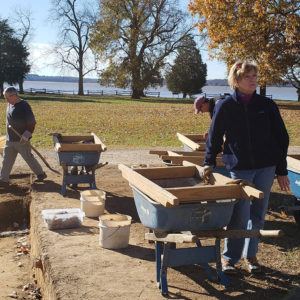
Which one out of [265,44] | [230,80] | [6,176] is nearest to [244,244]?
[230,80]

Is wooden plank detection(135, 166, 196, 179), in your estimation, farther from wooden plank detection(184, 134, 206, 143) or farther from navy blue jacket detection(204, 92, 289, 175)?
wooden plank detection(184, 134, 206, 143)

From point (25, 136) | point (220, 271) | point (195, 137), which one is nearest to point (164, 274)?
point (220, 271)

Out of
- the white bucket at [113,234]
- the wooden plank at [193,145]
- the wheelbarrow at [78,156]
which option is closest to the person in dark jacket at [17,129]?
the wheelbarrow at [78,156]

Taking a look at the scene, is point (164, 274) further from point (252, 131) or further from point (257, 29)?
point (257, 29)

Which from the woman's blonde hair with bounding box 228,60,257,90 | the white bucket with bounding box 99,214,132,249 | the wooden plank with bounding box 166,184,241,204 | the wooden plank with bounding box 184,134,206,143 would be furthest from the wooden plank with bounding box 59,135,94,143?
the wooden plank with bounding box 166,184,241,204

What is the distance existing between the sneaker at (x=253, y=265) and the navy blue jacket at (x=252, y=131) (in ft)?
3.24

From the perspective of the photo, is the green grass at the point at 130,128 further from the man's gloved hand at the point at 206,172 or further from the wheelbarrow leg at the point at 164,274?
the wheelbarrow leg at the point at 164,274

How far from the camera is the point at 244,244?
14.9 feet

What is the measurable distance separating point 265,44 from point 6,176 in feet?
61.6

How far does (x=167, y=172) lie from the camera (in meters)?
4.75

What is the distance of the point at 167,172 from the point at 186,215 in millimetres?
983

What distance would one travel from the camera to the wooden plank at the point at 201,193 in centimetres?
383

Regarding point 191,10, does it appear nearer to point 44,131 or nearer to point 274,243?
point 44,131

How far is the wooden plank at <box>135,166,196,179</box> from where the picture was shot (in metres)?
4.67
